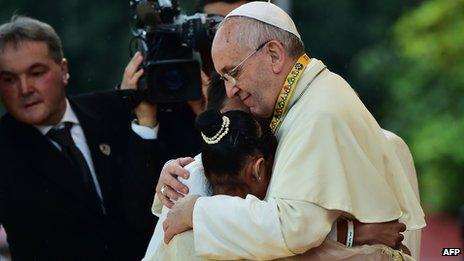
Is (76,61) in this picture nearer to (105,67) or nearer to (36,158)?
(105,67)

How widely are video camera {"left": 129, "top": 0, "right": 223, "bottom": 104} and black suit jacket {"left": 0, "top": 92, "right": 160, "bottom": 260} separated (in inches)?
8.6

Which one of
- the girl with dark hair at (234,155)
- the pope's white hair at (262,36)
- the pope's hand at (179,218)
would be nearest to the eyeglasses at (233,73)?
the pope's white hair at (262,36)

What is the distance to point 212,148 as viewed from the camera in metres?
5.13

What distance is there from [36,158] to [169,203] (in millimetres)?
1561

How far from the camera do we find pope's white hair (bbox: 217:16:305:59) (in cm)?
522

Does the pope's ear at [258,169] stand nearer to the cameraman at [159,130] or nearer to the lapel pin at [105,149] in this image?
the cameraman at [159,130]

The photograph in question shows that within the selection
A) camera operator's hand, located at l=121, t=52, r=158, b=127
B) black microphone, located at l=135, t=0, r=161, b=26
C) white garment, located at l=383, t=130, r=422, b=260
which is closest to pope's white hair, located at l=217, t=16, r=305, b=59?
white garment, located at l=383, t=130, r=422, b=260

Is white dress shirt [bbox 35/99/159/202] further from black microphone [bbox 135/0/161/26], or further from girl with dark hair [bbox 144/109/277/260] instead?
girl with dark hair [bbox 144/109/277/260]

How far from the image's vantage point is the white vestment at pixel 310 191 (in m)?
5.01

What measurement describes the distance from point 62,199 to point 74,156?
0.73 ft

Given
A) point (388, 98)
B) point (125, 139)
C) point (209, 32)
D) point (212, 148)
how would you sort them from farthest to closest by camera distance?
1. point (388, 98)
2. point (125, 139)
3. point (209, 32)
4. point (212, 148)

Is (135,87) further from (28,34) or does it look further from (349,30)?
(349,30)

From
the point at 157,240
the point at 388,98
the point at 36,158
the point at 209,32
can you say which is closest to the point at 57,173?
the point at 36,158

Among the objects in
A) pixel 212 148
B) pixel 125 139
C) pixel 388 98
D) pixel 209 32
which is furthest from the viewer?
pixel 388 98
